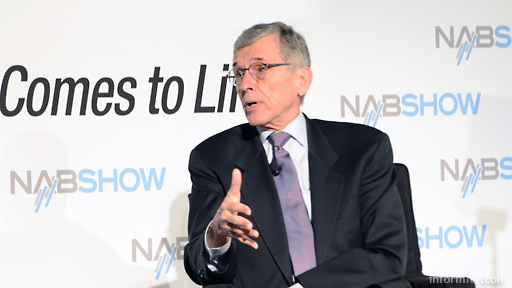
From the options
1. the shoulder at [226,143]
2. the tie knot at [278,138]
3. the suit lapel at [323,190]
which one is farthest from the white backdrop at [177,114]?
the suit lapel at [323,190]

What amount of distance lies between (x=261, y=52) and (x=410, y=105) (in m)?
1.77

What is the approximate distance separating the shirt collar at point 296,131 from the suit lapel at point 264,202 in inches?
2.3

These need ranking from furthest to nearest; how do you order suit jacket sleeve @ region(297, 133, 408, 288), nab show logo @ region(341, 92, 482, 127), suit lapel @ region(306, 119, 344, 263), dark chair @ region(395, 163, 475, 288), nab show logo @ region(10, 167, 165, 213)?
nab show logo @ region(341, 92, 482, 127) → nab show logo @ region(10, 167, 165, 213) → dark chair @ region(395, 163, 475, 288) → suit lapel @ region(306, 119, 344, 263) → suit jacket sleeve @ region(297, 133, 408, 288)

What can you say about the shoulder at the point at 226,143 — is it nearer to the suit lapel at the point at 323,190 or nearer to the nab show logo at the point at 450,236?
the suit lapel at the point at 323,190

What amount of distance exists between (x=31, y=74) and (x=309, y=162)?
198cm

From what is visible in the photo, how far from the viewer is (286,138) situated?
2654 mm

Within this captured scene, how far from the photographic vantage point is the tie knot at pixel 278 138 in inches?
104

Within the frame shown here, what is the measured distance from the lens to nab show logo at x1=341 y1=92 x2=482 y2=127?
13.3 feet

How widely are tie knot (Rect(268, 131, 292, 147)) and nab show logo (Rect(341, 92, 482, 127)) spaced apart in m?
1.44

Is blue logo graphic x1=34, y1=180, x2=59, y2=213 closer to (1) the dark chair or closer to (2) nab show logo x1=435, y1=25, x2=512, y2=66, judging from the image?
(1) the dark chair

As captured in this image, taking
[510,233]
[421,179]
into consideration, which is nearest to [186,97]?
[421,179]

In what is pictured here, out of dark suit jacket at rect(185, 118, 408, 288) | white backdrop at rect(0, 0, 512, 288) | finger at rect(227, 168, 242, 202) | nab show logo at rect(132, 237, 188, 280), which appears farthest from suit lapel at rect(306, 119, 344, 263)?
nab show logo at rect(132, 237, 188, 280)

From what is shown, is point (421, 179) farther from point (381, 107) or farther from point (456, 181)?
point (381, 107)

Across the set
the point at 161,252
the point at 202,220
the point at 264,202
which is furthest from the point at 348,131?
the point at 161,252
